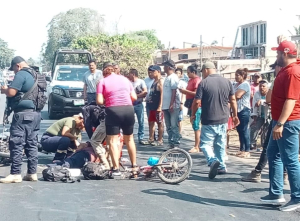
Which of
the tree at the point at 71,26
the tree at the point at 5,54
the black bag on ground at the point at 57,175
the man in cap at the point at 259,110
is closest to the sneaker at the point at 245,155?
the man in cap at the point at 259,110

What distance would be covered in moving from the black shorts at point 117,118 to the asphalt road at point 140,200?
799mm

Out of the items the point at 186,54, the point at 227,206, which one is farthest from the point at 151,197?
the point at 186,54

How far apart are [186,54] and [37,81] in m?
61.6

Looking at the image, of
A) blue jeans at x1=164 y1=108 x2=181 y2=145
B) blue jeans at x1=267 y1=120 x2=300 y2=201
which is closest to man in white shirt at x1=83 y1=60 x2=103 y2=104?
blue jeans at x1=164 y1=108 x2=181 y2=145

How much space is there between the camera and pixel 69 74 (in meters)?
18.9

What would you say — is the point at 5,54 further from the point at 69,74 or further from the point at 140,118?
the point at 140,118

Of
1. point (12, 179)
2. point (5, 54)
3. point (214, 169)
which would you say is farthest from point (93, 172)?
point (5, 54)

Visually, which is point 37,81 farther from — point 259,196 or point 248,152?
point 248,152

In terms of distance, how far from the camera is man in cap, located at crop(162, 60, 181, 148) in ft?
36.8

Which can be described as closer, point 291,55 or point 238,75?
point 291,55

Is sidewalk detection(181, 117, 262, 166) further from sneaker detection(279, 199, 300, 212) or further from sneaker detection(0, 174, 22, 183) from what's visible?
sneaker detection(0, 174, 22, 183)

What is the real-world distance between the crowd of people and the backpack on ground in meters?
0.11

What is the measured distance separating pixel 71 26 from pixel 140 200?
195 ft

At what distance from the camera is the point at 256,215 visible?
635 centimetres
